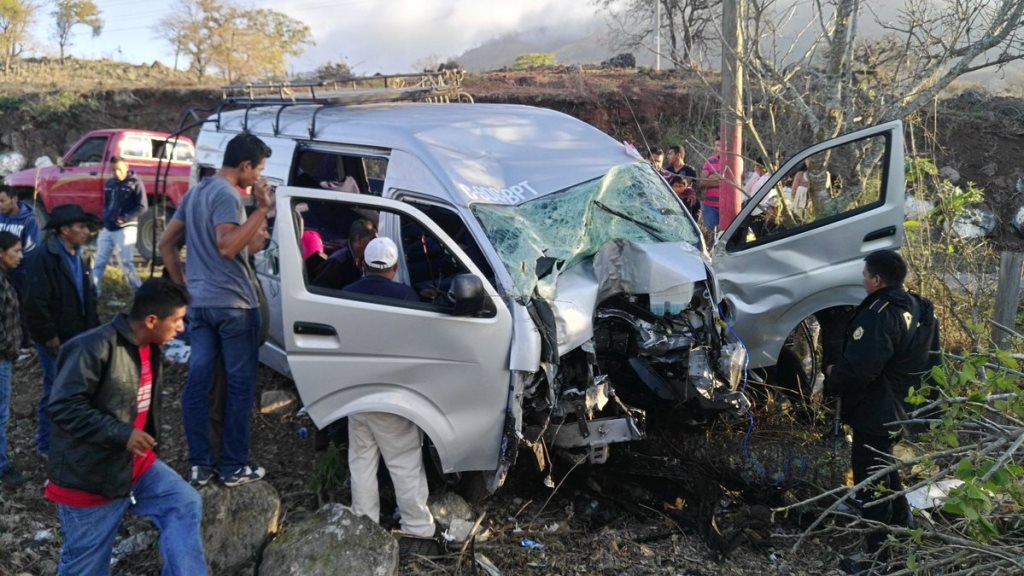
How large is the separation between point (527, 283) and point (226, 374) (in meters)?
1.73

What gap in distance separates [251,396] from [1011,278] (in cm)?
463

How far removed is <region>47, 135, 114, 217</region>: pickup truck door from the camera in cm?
1162

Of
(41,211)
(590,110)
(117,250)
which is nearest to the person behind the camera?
(117,250)

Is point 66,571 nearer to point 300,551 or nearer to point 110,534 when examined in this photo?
point 110,534

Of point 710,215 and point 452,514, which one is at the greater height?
point 710,215

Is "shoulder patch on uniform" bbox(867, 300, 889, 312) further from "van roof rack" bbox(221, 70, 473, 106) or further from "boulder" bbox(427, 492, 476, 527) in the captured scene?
"van roof rack" bbox(221, 70, 473, 106)

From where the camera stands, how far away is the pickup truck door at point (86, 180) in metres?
11.6

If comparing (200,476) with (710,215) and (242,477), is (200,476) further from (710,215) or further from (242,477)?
(710,215)

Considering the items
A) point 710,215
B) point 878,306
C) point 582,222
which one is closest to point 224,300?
point 582,222

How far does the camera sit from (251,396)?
4324 millimetres

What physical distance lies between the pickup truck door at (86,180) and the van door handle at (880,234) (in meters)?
10.5

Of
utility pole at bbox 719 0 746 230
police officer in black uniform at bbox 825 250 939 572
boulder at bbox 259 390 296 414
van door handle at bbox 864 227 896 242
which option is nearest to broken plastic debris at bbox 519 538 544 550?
police officer in black uniform at bbox 825 250 939 572

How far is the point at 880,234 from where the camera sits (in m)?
4.85

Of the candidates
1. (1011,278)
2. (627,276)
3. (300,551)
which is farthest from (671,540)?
(1011,278)
